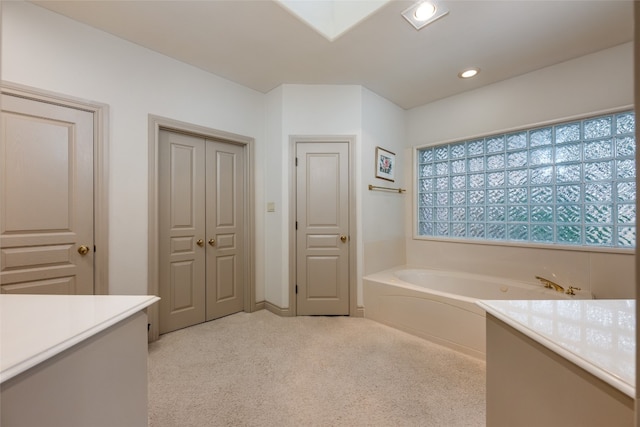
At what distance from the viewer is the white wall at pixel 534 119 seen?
6.84 ft

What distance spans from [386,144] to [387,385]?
246 centimetres

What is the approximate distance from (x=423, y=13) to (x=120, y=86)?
236 centimetres

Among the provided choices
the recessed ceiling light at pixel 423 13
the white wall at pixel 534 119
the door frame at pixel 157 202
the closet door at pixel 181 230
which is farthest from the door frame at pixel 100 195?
the white wall at pixel 534 119

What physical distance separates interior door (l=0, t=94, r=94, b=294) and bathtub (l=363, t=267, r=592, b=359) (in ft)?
8.19

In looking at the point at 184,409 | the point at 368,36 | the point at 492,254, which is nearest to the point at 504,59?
the point at 368,36

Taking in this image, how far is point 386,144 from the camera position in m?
3.13

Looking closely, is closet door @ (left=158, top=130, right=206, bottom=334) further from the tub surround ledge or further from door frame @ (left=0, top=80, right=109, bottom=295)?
the tub surround ledge

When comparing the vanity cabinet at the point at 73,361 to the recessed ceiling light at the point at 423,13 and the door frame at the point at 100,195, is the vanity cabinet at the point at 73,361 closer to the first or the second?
the door frame at the point at 100,195

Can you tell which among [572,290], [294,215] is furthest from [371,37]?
[572,290]

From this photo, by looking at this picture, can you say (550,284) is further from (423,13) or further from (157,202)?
(157,202)

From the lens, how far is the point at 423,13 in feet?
5.88

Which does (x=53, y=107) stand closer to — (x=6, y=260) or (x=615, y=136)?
(x=6, y=260)

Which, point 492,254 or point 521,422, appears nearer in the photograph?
point 521,422

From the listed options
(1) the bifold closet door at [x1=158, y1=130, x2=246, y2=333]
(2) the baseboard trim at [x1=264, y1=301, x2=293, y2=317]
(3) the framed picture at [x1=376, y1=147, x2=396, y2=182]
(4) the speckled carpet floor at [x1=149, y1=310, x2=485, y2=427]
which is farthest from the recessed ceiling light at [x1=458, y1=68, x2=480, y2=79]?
(2) the baseboard trim at [x1=264, y1=301, x2=293, y2=317]
